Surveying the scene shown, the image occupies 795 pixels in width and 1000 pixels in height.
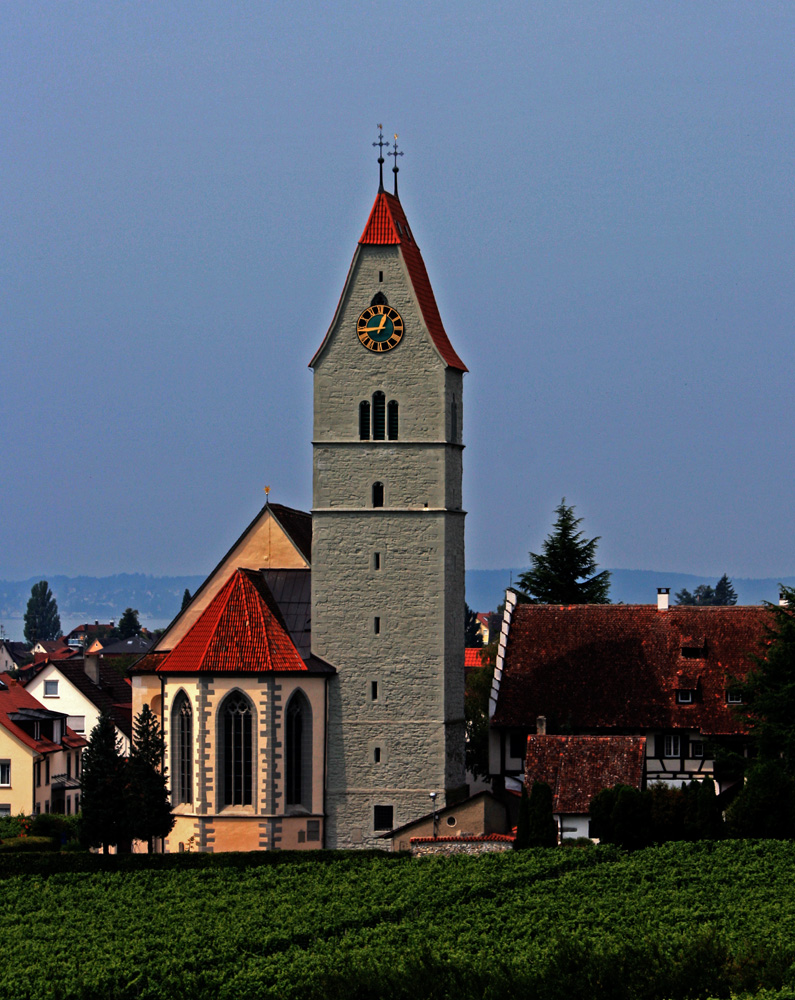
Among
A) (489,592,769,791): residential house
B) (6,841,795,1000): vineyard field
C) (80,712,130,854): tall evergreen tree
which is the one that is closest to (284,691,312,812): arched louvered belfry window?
(6,841,795,1000): vineyard field

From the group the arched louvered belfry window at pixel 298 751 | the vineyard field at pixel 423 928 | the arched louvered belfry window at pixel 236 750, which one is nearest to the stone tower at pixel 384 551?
the arched louvered belfry window at pixel 298 751

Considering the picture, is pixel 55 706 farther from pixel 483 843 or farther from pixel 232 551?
pixel 483 843

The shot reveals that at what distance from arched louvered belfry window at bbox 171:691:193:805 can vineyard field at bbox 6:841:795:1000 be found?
749 centimetres

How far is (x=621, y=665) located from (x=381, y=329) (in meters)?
15.7

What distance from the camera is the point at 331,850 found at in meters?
57.6

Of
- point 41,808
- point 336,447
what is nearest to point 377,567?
point 336,447

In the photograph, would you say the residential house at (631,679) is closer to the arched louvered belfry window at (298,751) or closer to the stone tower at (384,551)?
the stone tower at (384,551)

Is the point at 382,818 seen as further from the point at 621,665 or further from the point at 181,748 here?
the point at 621,665

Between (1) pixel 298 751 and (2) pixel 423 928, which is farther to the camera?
(1) pixel 298 751

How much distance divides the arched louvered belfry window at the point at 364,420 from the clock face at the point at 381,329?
205 centimetres

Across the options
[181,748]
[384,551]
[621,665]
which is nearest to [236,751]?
[181,748]

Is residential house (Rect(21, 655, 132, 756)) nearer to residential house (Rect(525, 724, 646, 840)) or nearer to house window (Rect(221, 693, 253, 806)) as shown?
house window (Rect(221, 693, 253, 806))

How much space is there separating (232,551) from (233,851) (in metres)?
13.1

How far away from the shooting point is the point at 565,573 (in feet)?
294
